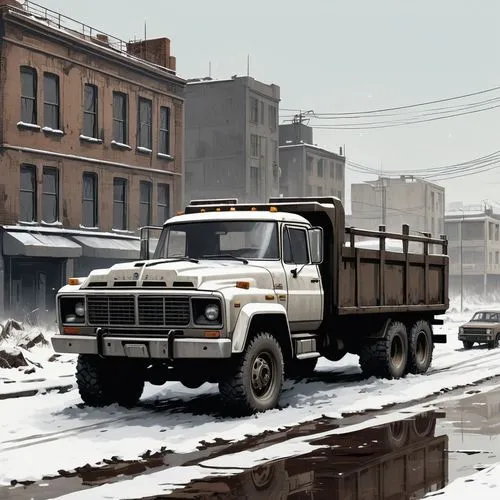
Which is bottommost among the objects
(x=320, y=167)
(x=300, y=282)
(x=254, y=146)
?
(x=300, y=282)

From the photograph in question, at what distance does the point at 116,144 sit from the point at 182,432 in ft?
92.7

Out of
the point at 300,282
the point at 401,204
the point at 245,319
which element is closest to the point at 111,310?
the point at 245,319

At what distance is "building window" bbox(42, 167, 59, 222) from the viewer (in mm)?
34469

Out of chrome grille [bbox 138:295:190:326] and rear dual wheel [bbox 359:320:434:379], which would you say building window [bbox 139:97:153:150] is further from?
chrome grille [bbox 138:295:190:326]

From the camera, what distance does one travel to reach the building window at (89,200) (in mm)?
36656

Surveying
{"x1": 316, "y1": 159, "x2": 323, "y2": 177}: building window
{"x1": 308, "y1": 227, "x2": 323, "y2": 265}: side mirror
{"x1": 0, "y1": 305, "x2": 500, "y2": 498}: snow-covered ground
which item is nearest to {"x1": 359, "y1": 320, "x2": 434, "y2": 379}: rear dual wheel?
{"x1": 0, "y1": 305, "x2": 500, "y2": 498}: snow-covered ground

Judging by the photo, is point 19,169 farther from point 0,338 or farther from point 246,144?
point 246,144

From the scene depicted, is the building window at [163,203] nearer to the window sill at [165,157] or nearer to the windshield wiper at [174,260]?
the window sill at [165,157]

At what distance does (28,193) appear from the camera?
33.7 m

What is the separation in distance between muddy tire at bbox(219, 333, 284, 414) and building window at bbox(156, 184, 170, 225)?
2935 cm

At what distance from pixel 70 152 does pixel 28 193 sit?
2793 millimetres

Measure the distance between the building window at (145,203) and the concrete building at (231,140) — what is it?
27.4 m

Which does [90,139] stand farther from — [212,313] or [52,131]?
[212,313]

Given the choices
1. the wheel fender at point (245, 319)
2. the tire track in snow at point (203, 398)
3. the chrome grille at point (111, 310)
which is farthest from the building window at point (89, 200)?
the wheel fender at point (245, 319)
